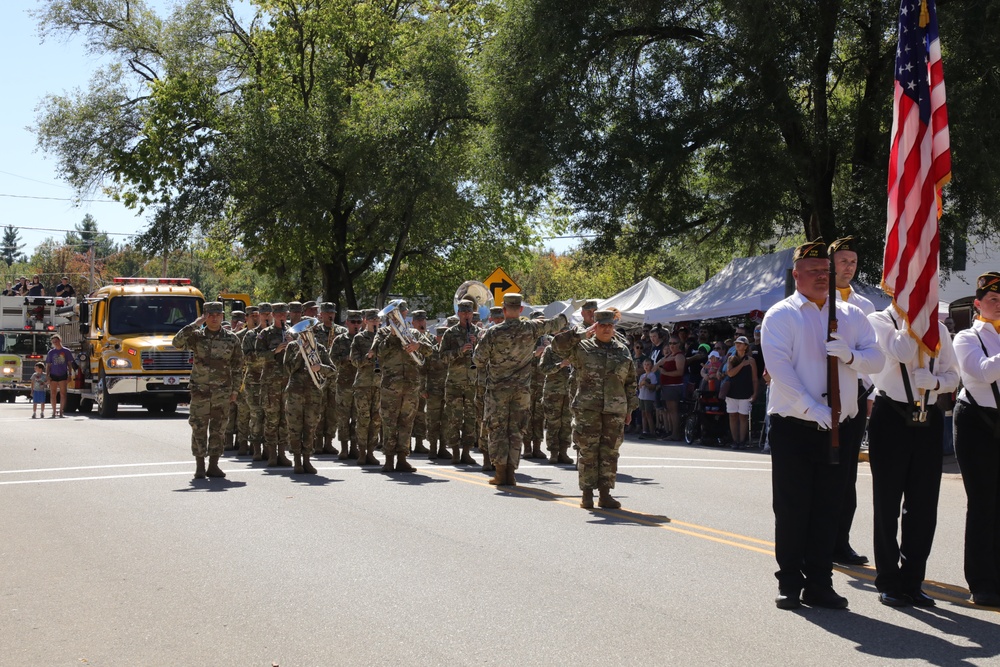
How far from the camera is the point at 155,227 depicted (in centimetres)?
3819

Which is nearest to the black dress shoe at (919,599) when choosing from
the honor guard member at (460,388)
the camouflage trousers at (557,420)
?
the camouflage trousers at (557,420)

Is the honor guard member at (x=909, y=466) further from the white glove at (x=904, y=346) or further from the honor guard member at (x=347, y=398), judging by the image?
the honor guard member at (x=347, y=398)

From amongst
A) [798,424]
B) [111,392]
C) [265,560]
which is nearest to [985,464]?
[798,424]

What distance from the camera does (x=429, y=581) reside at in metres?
7.70

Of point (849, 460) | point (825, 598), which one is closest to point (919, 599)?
point (825, 598)

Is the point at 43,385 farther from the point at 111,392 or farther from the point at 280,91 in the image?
the point at 280,91

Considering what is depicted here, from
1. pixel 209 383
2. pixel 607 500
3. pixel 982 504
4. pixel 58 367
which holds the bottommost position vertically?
pixel 607 500

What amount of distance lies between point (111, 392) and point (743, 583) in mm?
22238

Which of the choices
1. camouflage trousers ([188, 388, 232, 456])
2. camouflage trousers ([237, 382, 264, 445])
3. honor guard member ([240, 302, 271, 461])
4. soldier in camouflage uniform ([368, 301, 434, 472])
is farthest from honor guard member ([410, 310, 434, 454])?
camouflage trousers ([188, 388, 232, 456])

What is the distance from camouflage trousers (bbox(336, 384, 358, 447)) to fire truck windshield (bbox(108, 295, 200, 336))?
12165mm

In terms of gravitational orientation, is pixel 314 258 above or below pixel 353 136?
below

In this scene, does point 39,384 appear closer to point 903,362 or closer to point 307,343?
point 307,343

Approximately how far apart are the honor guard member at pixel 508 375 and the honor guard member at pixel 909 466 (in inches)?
224

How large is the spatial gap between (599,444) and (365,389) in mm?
5200
